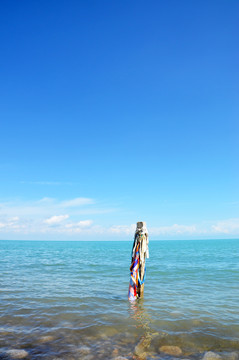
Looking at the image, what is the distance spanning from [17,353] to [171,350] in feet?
14.4

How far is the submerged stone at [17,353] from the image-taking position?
20.6 ft

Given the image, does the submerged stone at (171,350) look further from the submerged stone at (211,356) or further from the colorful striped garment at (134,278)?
the colorful striped garment at (134,278)

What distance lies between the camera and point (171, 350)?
22.8 feet

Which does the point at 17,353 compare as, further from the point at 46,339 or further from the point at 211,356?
the point at 211,356

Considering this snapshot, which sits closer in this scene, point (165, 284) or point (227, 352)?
point (227, 352)

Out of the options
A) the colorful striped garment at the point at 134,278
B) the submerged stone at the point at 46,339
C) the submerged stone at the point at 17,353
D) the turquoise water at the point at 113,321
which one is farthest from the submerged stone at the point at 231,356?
the colorful striped garment at the point at 134,278

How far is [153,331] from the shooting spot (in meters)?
8.41

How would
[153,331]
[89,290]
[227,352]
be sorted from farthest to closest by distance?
[89,290]
[153,331]
[227,352]

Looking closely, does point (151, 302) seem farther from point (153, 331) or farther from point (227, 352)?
point (227, 352)

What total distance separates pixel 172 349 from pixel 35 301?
26.1 feet

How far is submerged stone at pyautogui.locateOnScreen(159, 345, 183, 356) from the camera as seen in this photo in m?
6.75

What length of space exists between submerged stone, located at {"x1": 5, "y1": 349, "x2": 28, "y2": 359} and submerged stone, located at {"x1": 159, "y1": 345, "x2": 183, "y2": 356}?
12.7 ft

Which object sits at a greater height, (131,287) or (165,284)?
(131,287)

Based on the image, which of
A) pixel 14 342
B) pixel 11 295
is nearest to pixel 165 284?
pixel 11 295
